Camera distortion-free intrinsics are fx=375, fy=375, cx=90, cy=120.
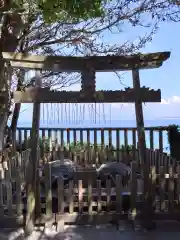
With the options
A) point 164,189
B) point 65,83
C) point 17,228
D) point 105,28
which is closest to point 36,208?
point 17,228

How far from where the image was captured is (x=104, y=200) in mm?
5105

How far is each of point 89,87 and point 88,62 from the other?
34 cm

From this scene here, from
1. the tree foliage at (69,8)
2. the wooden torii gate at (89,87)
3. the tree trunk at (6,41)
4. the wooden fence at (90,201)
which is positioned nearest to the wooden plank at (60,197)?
the wooden fence at (90,201)

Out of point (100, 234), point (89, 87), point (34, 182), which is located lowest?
point (100, 234)

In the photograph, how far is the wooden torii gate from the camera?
4.94m

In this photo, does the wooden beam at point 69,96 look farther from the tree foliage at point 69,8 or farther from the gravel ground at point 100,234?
the tree foliage at point 69,8

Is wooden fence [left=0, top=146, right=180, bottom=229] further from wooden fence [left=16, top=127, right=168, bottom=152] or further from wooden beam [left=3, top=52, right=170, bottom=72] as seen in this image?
wooden fence [left=16, top=127, right=168, bottom=152]

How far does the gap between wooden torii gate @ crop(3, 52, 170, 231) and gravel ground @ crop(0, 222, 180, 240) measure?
545 millimetres

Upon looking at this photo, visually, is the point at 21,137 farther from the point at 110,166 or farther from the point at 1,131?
the point at 110,166

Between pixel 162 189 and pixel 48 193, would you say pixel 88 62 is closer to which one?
pixel 48 193

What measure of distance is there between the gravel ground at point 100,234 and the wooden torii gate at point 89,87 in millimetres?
545

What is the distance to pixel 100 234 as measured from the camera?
4.52 m

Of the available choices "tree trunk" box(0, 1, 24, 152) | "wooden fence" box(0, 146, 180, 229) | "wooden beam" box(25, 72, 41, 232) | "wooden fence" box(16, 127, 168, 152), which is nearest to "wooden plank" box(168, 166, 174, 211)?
"wooden fence" box(0, 146, 180, 229)

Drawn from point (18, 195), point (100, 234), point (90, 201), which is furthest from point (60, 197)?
point (100, 234)
